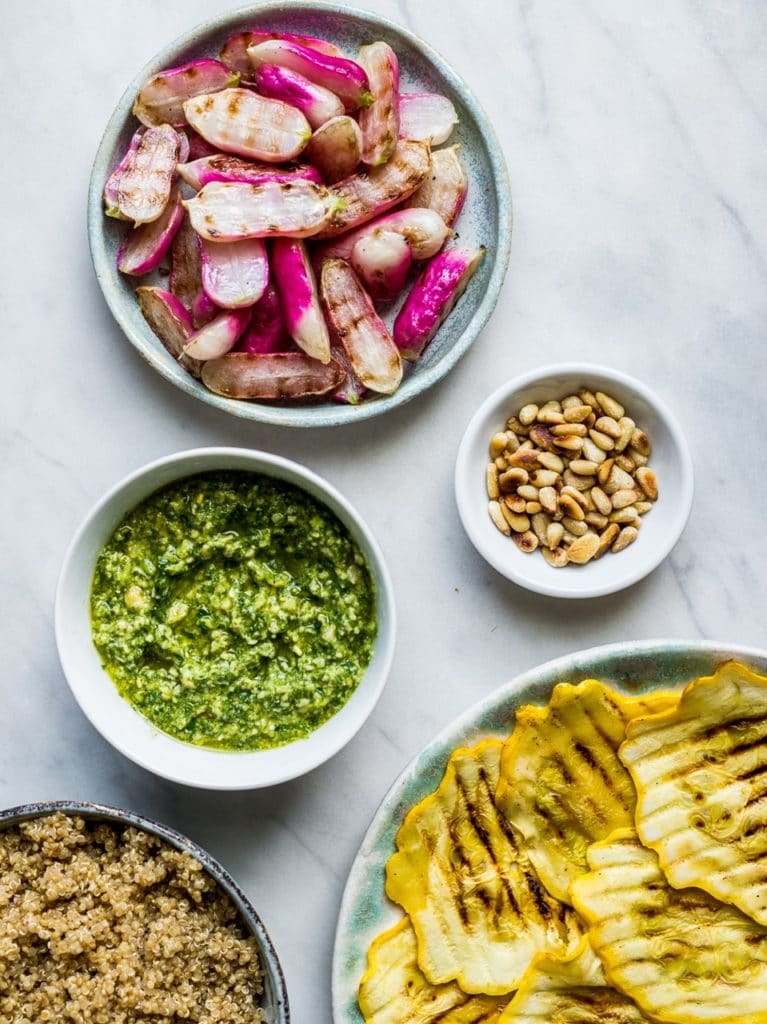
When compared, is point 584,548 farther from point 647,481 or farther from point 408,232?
point 408,232

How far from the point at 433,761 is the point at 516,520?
47 cm

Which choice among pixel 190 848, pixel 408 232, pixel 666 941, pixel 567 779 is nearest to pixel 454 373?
pixel 408 232

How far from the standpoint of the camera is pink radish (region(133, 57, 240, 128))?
6.38ft

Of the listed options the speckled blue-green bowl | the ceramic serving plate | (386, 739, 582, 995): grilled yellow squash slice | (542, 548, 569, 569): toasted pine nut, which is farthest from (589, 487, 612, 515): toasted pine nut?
(386, 739, 582, 995): grilled yellow squash slice

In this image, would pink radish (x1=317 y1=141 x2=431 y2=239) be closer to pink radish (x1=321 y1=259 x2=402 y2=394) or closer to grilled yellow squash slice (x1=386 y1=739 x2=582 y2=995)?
pink radish (x1=321 y1=259 x2=402 y2=394)

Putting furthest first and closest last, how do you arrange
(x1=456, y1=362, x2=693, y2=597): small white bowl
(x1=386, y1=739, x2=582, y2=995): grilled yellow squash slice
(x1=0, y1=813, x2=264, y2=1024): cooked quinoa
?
(x1=456, y1=362, x2=693, y2=597): small white bowl, (x1=386, y1=739, x2=582, y2=995): grilled yellow squash slice, (x1=0, y1=813, x2=264, y2=1024): cooked quinoa

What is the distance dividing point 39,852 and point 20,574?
540 millimetres

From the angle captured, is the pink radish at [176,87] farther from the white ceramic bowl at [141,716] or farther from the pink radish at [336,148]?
the white ceramic bowl at [141,716]

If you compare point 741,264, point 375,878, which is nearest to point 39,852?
Answer: point 375,878

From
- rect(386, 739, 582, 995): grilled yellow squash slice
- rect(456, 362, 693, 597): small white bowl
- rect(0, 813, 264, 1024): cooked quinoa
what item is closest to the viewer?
rect(0, 813, 264, 1024): cooked quinoa

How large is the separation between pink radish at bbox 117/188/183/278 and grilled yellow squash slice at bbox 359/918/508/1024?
1306 millimetres

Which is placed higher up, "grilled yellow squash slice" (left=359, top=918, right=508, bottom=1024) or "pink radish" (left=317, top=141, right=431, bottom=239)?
"pink radish" (left=317, top=141, right=431, bottom=239)

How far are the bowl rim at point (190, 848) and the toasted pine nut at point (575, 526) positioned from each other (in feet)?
2.88

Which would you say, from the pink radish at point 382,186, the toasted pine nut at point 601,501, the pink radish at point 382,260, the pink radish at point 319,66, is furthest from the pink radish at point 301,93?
the toasted pine nut at point 601,501
